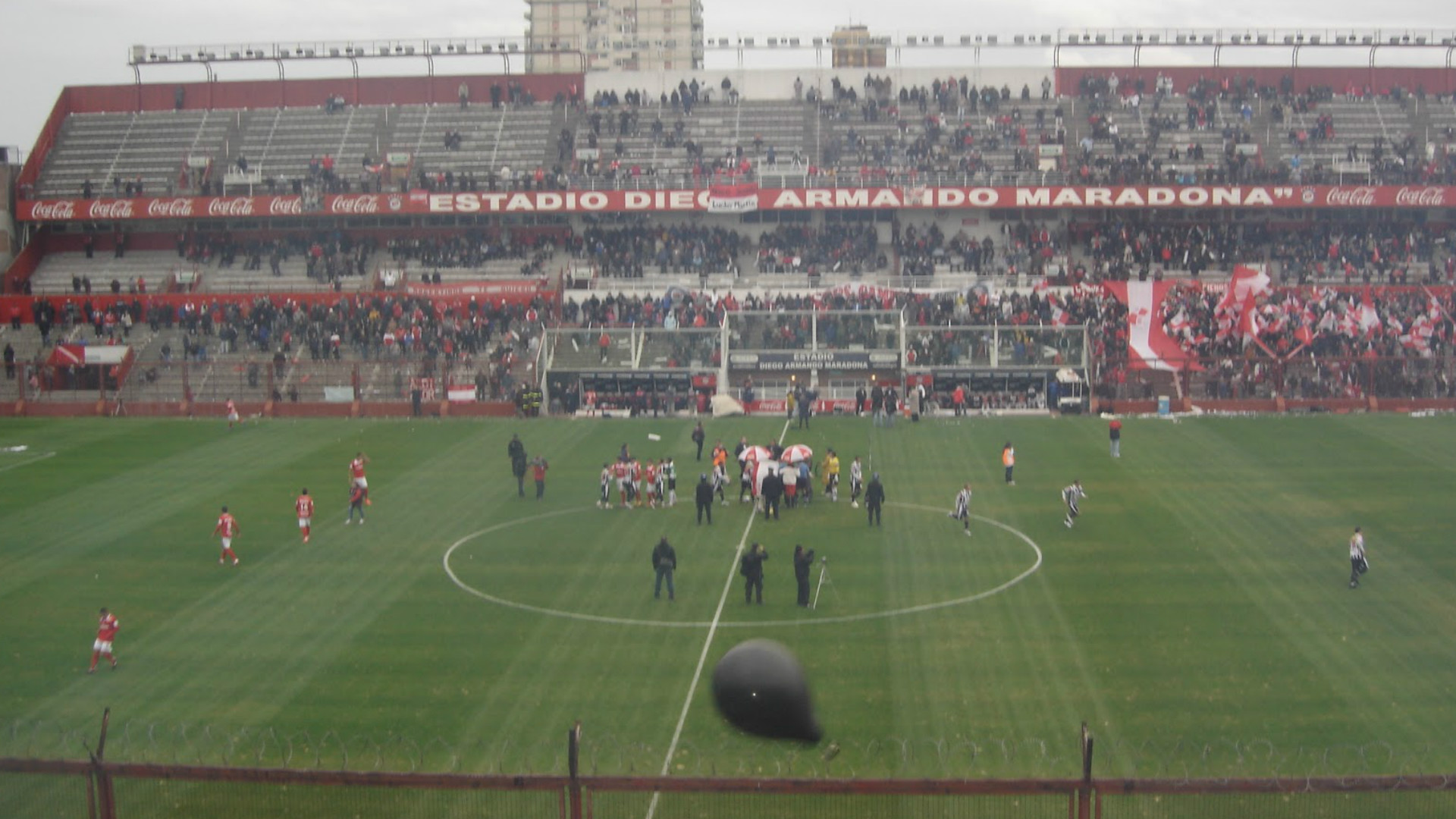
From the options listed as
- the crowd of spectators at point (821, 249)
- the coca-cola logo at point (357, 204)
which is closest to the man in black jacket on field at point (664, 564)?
the crowd of spectators at point (821, 249)

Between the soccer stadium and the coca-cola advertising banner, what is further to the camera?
the coca-cola advertising banner

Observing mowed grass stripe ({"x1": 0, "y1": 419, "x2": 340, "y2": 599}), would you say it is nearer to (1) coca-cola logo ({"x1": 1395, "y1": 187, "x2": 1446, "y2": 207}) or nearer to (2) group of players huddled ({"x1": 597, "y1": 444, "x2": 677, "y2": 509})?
(2) group of players huddled ({"x1": 597, "y1": 444, "x2": 677, "y2": 509})

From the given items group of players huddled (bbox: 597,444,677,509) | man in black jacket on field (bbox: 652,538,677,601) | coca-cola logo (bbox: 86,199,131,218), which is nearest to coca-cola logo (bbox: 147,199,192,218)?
coca-cola logo (bbox: 86,199,131,218)

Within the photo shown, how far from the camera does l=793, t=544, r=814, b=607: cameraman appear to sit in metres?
26.4

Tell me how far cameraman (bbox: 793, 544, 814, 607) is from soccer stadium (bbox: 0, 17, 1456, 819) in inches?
2.8

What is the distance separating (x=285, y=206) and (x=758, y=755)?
184 feet

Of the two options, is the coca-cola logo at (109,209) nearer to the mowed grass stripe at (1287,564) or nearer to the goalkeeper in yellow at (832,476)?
the goalkeeper in yellow at (832,476)

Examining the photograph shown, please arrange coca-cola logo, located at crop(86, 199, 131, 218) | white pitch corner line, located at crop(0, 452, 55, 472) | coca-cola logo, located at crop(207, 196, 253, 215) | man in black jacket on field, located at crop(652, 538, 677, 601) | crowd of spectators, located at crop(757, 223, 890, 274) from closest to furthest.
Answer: man in black jacket on field, located at crop(652, 538, 677, 601)
white pitch corner line, located at crop(0, 452, 55, 472)
crowd of spectators, located at crop(757, 223, 890, 274)
coca-cola logo, located at crop(207, 196, 253, 215)
coca-cola logo, located at crop(86, 199, 131, 218)

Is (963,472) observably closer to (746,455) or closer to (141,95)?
(746,455)

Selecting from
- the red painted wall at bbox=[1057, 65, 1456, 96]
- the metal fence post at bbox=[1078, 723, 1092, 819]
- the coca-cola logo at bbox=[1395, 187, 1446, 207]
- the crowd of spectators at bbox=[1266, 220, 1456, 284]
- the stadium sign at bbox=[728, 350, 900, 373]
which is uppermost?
the red painted wall at bbox=[1057, 65, 1456, 96]

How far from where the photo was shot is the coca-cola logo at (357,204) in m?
68.2

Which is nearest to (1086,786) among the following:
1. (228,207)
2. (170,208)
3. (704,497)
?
(704,497)

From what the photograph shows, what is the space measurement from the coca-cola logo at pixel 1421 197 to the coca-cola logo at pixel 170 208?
189ft

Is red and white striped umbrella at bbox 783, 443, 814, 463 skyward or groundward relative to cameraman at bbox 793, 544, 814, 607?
skyward
